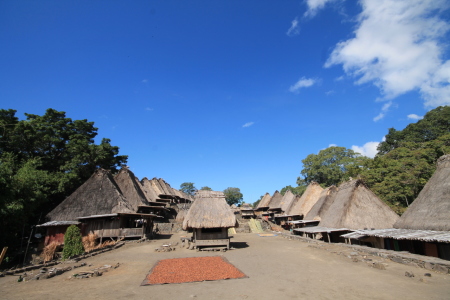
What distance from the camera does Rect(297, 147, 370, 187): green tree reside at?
49750 mm

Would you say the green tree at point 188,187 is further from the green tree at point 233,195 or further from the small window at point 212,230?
the small window at point 212,230

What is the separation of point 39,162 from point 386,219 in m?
36.6

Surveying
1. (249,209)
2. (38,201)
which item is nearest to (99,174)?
Result: (38,201)

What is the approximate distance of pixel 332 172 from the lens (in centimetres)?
4984

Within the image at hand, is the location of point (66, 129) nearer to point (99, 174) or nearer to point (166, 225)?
point (99, 174)

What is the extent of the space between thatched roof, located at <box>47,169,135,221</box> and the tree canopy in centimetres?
183

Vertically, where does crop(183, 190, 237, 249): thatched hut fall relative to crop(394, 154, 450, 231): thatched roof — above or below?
below

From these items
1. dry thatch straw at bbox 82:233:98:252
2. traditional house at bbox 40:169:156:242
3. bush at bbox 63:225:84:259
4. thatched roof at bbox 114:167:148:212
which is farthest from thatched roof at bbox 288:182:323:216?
bush at bbox 63:225:84:259

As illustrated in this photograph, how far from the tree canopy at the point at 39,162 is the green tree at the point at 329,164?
137 feet

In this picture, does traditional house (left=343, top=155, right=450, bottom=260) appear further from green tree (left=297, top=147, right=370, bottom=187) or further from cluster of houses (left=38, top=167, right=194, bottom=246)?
green tree (left=297, top=147, right=370, bottom=187)

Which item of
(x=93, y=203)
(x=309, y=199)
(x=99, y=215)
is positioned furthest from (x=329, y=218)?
(x=93, y=203)

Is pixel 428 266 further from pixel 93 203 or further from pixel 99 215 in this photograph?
pixel 93 203

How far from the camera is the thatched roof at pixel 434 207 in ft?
41.0

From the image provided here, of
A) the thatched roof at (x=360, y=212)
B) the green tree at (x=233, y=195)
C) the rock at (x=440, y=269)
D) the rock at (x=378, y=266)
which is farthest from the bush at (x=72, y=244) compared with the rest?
the green tree at (x=233, y=195)
